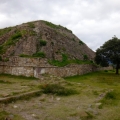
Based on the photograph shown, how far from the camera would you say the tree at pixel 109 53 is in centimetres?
3219

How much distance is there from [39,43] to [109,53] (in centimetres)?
1063

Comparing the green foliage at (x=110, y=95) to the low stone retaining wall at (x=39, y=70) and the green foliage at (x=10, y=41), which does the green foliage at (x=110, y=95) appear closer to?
the low stone retaining wall at (x=39, y=70)

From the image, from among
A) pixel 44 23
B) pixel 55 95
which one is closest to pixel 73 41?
pixel 44 23

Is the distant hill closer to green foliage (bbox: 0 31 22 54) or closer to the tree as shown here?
green foliage (bbox: 0 31 22 54)

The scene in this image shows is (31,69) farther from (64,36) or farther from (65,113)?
(65,113)

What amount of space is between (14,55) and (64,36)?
11.5 metres

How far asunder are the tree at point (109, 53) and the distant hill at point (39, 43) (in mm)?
2950

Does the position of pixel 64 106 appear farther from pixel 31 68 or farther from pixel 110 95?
pixel 31 68

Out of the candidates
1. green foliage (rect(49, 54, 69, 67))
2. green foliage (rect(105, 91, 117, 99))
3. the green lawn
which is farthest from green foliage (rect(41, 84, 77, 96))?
green foliage (rect(49, 54, 69, 67))

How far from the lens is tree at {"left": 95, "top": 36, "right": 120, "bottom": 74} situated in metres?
32.2

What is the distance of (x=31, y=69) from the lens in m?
25.7

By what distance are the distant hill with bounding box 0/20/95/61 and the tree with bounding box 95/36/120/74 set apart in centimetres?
295

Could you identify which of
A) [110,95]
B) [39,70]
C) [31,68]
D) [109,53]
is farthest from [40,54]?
[110,95]

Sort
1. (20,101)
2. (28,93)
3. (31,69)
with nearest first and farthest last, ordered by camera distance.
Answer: (20,101) → (28,93) → (31,69)
